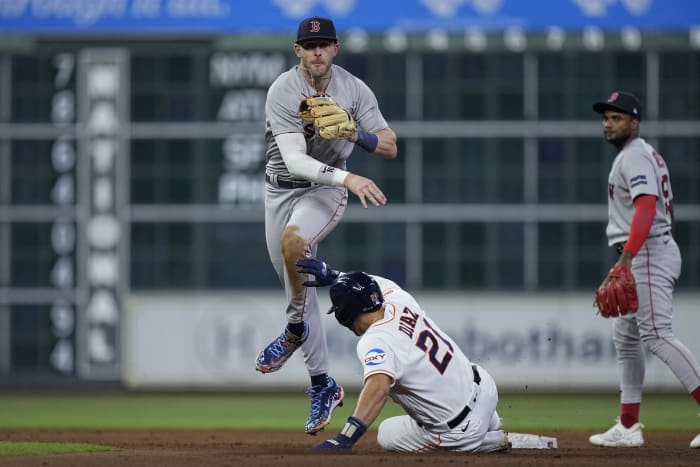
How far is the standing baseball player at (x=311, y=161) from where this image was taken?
635 centimetres

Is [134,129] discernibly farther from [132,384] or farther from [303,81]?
[303,81]

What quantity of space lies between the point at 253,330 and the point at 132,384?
1591 mm

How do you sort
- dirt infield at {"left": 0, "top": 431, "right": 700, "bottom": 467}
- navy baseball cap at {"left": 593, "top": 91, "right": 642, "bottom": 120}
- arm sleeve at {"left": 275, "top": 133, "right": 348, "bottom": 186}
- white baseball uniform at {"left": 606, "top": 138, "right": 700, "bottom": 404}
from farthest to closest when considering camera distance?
navy baseball cap at {"left": 593, "top": 91, "right": 642, "bottom": 120}, white baseball uniform at {"left": 606, "top": 138, "right": 700, "bottom": 404}, arm sleeve at {"left": 275, "top": 133, "right": 348, "bottom": 186}, dirt infield at {"left": 0, "top": 431, "right": 700, "bottom": 467}

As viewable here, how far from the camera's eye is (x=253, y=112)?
1476 centimetres

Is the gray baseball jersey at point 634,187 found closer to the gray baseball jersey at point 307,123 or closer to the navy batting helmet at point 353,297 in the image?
the gray baseball jersey at point 307,123

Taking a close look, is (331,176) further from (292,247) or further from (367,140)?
(292,247)

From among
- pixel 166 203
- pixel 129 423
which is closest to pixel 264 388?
pixel 166 203

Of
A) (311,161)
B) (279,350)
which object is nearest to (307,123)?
(311,161)

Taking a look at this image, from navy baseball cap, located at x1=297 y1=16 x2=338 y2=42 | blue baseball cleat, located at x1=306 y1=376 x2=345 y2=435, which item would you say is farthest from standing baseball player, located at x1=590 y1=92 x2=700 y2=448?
navy baseball cap, located at x1=297 y1=16 x2=338 y2=42

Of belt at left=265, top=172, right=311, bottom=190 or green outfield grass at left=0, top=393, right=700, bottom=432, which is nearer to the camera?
belt at left=265, top=172, right=311, bottom=190

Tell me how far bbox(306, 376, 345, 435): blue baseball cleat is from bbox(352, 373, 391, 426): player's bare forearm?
1045 millimetres

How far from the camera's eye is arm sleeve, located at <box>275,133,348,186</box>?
20.7ft

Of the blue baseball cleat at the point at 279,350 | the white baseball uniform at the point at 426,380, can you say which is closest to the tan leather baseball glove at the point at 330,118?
the white baseball uniform at the point at 426,380

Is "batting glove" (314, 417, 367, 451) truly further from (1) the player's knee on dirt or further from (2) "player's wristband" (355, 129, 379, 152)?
(2) "player's wristband" (355, 129, 379, 152)
